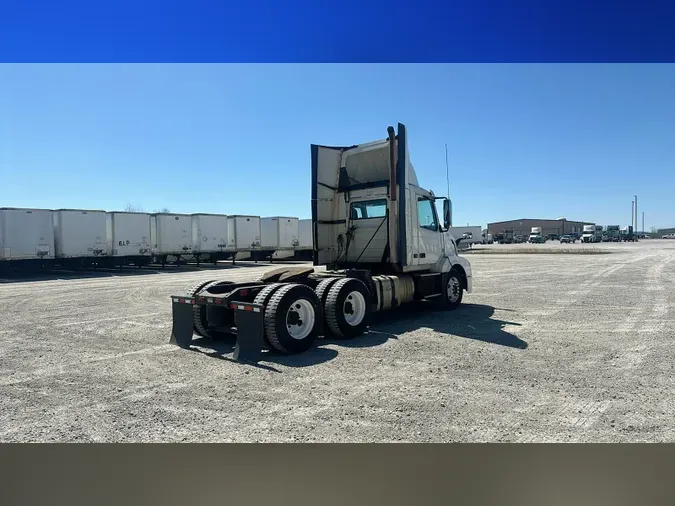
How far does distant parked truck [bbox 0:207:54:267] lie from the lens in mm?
22578

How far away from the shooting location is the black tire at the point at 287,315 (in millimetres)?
6816

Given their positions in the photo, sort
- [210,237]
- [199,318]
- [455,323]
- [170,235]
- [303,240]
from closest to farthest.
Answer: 1. [199,318]
2. [455,323]
3. [170,235]
4. [210,237]
5. [303,240]

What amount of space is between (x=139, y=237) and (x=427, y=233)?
878 inches

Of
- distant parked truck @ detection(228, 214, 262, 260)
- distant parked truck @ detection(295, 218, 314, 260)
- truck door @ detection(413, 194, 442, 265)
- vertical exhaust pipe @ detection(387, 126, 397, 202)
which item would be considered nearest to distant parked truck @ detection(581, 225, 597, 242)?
distant parked truck @ detection(295, 218, 314, 260)

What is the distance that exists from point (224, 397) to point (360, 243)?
586cm

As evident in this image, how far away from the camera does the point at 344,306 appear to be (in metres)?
8.27

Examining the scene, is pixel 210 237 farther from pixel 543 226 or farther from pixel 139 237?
pixel 543 226

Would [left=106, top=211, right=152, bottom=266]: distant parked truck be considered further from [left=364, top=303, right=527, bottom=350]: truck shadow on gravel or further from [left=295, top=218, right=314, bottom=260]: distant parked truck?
[left=364, top=303, right=527, bottom=350]: truck shadow on gravel

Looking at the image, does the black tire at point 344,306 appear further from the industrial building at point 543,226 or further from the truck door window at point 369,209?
the industrial building at point 543,226

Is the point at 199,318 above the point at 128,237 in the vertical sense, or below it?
below

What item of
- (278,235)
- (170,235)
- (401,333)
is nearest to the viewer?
(401,333)

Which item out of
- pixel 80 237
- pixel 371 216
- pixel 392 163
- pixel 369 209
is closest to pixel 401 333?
pixel 371 216

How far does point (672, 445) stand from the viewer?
159 inches
